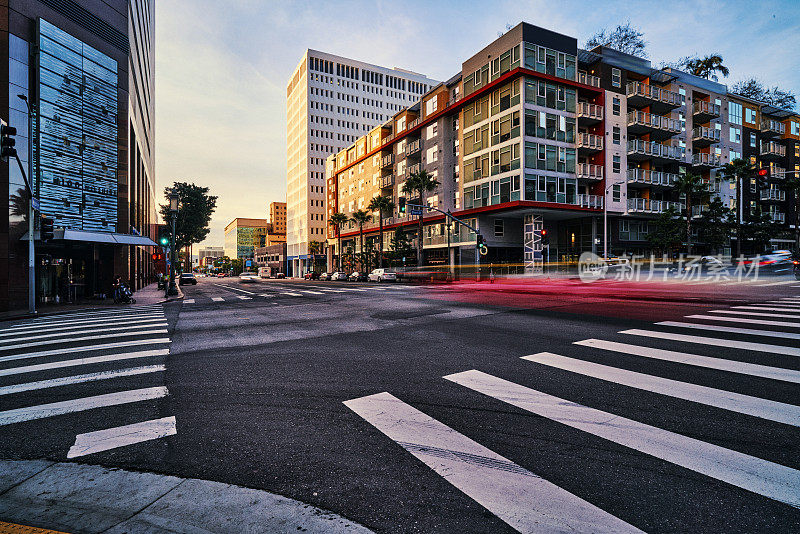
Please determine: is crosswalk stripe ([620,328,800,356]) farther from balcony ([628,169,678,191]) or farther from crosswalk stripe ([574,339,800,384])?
balcony ([628,169,678,191])

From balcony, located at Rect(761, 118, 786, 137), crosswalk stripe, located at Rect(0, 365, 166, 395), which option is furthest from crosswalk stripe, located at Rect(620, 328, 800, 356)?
balcony, located at Rect(761, 118, 786, 137)

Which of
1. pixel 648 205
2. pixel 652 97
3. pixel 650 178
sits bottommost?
pixel 648 205

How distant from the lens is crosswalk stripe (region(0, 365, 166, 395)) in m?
5.15

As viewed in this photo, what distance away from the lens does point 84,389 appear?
503 cm

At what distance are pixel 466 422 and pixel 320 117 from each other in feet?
325

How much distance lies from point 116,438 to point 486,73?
43.0 meters

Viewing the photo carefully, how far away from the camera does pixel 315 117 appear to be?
92.4 meters

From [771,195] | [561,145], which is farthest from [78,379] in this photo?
[771,195]

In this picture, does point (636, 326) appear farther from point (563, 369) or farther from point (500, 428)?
point (500, 428)

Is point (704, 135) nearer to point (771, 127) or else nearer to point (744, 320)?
point (771, 127)

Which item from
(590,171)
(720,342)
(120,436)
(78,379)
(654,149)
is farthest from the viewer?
(654,149)

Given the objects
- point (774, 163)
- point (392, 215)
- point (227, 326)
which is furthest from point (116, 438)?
point (774, 163)

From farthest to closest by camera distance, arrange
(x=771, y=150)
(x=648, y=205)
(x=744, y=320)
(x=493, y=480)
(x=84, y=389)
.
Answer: (x=771, y=150) → (x=648, y=205) → (x=744, y=320) → (x=84, y=389) → (x=493, y=480)

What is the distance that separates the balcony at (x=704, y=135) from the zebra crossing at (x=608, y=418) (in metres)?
48.7
